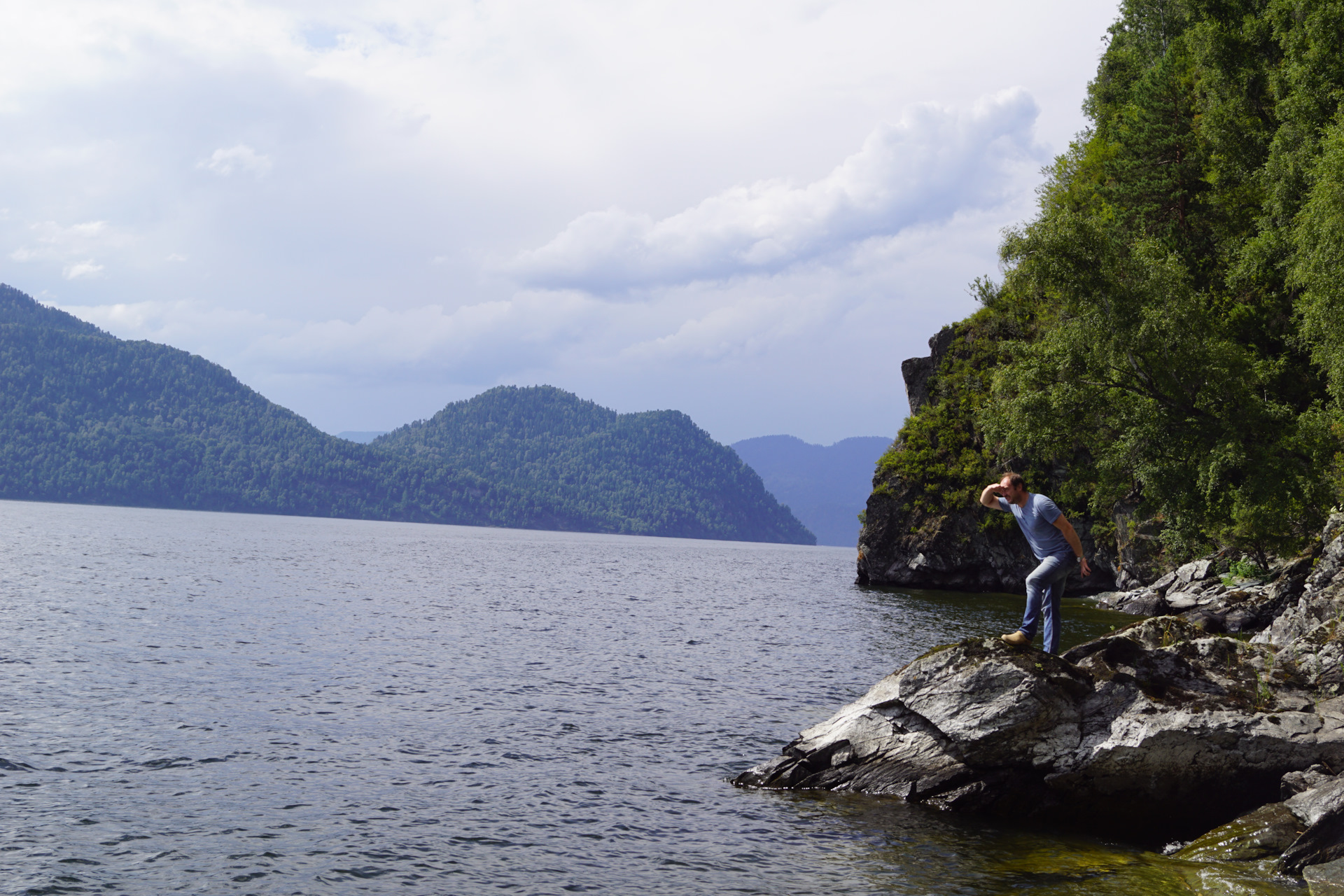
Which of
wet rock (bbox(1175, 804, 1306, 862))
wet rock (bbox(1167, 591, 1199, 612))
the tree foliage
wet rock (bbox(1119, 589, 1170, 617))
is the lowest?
wet rock (bbox(1175, 804, 1306, 862))

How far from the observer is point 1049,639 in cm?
1577

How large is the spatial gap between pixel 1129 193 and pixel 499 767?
5042cm

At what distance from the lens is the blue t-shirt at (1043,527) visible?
15.3m

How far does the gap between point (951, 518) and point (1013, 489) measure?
58535mm

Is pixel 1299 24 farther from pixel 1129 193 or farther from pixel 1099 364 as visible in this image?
pixel 1099 364

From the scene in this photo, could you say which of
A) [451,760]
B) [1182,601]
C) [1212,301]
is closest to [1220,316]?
[1212,301]

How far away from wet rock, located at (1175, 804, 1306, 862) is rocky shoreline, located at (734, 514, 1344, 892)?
0.03 metres

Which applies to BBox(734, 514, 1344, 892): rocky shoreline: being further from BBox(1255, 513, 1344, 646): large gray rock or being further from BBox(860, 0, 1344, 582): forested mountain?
BBox(860, 0, 1344, 582): forested mountain

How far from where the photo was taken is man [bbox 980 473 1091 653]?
601 inches

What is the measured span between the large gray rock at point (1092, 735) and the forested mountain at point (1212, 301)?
2338cm

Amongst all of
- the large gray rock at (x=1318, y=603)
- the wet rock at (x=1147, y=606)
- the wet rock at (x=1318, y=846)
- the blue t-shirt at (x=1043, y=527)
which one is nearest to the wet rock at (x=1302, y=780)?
the wet rock at (x=1318, y=846)

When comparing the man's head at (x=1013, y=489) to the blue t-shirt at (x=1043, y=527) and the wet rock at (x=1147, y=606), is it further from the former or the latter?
the wet rock at (x=1147, y=606)

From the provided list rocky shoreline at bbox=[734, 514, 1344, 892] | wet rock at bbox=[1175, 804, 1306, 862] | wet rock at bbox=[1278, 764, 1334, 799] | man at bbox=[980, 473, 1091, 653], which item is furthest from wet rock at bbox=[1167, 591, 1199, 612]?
wet rock at bbox=[1175, 804, 1306, 862]

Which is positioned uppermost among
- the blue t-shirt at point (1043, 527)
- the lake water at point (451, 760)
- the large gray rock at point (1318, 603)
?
the blue t-shirt at point (1043, 527)
